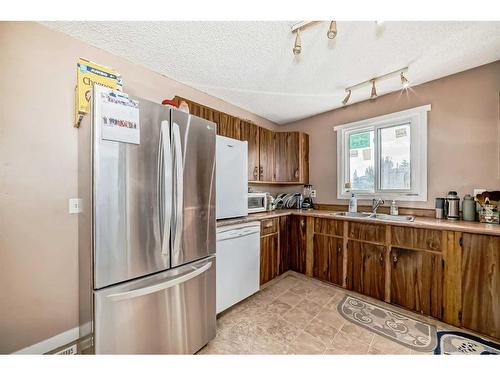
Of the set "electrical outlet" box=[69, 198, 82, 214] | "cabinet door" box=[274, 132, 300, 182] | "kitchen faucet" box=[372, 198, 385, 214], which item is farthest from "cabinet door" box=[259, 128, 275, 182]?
"electrical outlet" box=[69, 198, 82, 214]

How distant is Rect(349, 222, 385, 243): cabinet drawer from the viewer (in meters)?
2.07

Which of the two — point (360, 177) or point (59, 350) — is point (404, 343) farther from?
point (59, 350)

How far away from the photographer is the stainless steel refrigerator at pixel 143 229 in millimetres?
1031

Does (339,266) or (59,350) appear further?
(339,266)

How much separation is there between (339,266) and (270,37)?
2.51 metres

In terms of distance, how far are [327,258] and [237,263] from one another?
1240 mm

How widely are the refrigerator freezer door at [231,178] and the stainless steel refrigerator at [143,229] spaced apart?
20.2 inches

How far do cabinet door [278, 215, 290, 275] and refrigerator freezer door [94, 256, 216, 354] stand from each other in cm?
134

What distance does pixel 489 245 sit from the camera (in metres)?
1.51

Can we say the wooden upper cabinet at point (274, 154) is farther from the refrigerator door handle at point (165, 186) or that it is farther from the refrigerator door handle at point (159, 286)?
the refrigerator door handle at point (159, 286)

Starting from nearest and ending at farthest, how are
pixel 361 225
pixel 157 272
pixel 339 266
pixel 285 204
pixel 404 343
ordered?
pixel 157 272 → pixel 404 343 → pixel 361 225 → pixel 339 266 → pixel 285 204

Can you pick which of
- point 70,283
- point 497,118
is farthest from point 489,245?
point 70,283

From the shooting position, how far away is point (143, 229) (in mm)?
1156

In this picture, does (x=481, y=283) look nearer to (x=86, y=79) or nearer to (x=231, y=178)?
(x=231, y=178)
